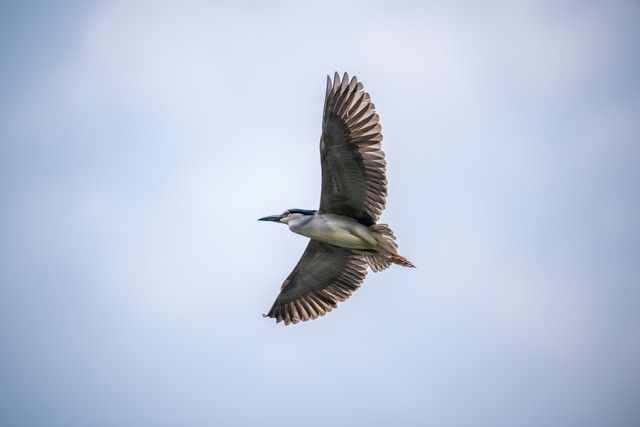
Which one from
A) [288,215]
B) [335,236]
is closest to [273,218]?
[288,215]

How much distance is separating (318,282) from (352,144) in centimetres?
360

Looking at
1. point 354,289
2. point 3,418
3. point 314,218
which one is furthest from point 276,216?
point 3,418

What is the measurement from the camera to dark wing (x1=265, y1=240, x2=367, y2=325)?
1536cm

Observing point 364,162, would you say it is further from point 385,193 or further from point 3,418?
point 3,418

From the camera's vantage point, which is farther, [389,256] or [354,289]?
[354,289]

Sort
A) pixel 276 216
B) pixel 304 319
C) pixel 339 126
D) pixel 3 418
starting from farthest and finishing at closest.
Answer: pixel 3 418, pixel 304 319, pixel 276 216, pixel 339 126

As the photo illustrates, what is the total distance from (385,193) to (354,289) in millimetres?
2643

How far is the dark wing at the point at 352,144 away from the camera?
13453 millimetres

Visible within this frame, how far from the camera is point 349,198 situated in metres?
14.0

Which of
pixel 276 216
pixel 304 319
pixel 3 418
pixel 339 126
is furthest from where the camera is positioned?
pixel 3 418

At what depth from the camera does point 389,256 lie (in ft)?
46.8

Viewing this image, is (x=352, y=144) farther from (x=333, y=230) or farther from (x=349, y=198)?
(x=333, y=230)

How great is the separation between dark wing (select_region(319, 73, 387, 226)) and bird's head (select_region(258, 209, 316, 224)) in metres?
0.88

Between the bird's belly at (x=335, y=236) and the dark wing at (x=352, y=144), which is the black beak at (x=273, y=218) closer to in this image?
the bird's belly at (x=335, y=236)
